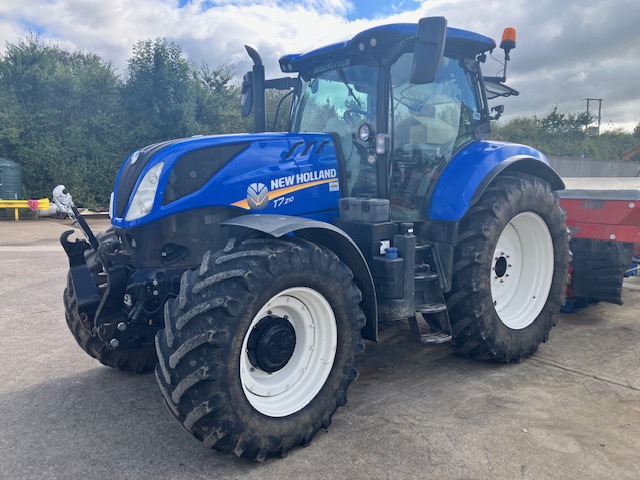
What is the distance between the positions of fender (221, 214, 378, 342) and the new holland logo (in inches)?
8.4

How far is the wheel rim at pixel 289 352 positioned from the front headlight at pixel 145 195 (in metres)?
0.94

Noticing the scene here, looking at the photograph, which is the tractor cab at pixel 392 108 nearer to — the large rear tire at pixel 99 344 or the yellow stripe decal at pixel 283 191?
the yellow stripe decal at pixel 283 191

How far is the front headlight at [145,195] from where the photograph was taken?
300 cm

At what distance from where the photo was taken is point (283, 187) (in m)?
3.33

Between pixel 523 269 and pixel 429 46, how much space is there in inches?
89.1

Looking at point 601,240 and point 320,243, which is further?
point 601,240

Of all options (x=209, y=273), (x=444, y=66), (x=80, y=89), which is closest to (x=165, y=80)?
(x=80, y=89)

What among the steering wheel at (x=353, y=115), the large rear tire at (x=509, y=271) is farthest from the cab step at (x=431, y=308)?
the steering wheel at (x=353, y=115)

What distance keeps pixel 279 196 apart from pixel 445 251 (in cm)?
132

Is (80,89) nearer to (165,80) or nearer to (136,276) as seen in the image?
(165,80)

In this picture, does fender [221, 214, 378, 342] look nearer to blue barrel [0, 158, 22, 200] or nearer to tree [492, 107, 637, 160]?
blue barrel [0, 158, 22, 200]

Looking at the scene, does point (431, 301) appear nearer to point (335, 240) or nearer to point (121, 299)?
point (335, 240)

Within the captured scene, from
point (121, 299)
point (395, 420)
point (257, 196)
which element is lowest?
point (395, 420)

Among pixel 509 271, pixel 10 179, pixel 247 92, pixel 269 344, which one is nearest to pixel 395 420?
pixel 269 344
